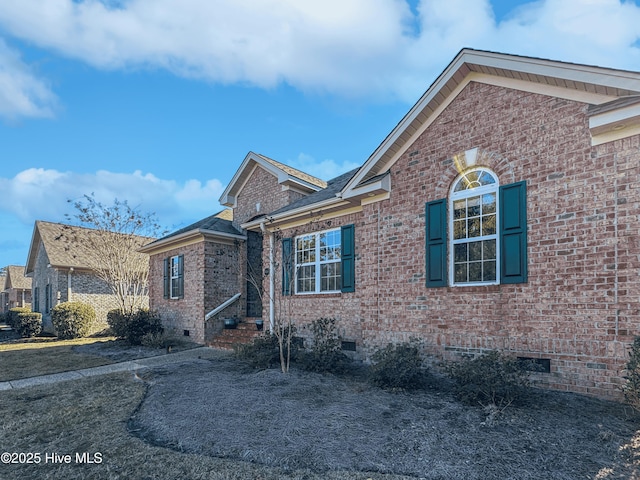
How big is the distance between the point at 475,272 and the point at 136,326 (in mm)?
12153

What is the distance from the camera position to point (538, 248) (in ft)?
20.5

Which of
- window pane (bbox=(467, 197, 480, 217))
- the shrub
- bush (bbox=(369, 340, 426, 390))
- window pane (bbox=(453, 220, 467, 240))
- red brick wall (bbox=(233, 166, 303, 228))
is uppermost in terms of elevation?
red brick wall (bbox=(233, 166, 303, 228))

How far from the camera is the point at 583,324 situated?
225 inches

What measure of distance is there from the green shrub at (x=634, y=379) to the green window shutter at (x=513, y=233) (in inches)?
70.5

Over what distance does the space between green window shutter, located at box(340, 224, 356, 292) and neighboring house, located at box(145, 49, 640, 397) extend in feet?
0.11

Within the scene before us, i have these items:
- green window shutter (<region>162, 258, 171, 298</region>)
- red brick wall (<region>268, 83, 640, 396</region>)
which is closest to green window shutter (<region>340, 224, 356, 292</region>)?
red brick wall (<region>268, 83, 640, 396</region>)

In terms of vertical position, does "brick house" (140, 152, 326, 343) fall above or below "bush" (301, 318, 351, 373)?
above

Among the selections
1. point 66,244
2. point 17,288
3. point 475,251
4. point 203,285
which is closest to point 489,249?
point 475,251

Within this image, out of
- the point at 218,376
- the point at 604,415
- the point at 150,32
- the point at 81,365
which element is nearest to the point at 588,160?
the point at 604,415

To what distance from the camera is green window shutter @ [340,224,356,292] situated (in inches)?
380

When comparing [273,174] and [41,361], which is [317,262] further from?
[41,361]

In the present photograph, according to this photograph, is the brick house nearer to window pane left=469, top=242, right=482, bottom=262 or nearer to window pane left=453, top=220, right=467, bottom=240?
window pane left=453, top=220, right=467, bottom=240

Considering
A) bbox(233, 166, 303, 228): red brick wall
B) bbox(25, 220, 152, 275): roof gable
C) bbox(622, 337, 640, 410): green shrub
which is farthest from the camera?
bbox(25, 220, 152, 275): roof gable

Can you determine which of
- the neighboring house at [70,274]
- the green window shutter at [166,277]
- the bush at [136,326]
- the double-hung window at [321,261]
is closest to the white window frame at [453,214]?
the double-hung window at [321,261]
